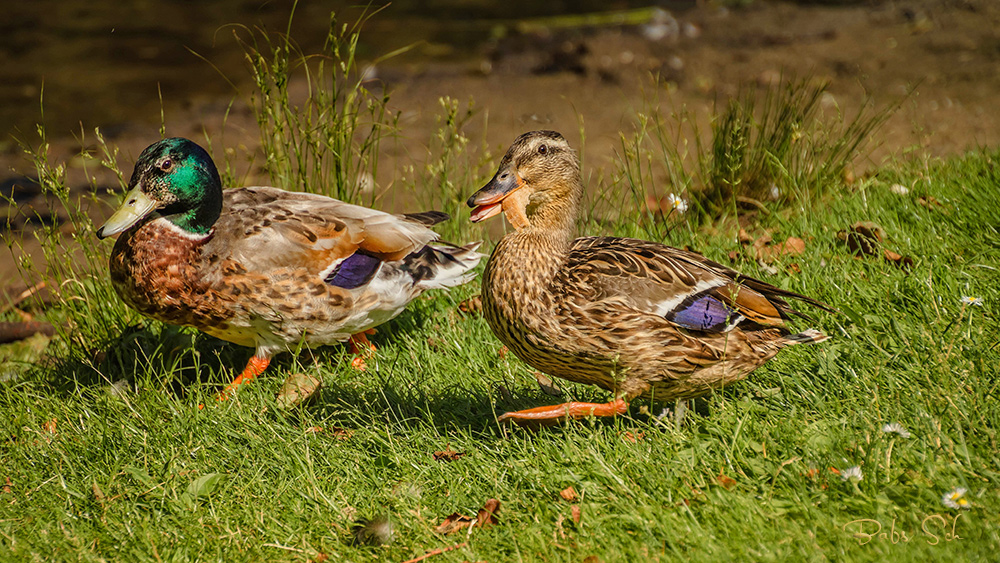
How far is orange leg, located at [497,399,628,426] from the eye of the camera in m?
3.12

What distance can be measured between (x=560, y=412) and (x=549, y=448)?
6.7 inches

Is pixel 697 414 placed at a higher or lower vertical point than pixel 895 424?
lower


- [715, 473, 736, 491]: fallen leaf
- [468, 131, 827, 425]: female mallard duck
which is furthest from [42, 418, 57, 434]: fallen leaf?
[715, 473, 736, 491]: fallen leaf

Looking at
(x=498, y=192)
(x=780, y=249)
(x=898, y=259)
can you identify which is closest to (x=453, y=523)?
(x=498, y=192)

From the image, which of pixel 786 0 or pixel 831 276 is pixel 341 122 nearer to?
pixel 831 276

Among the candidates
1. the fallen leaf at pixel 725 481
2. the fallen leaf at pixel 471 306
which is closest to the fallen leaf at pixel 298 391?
the fallen leaf at pixel 471 306

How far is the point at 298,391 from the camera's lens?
3797 mm

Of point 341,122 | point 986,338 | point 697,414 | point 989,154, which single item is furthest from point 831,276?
point 341,122

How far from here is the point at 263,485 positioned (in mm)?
3254

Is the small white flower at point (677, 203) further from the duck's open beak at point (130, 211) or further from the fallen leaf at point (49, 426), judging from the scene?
the fallen leaf at point (49, 426)

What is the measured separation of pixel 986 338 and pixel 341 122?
3325 millimetres

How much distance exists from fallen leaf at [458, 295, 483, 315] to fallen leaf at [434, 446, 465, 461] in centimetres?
135

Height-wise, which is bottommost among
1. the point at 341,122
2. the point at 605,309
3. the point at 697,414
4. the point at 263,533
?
the point at 263,533

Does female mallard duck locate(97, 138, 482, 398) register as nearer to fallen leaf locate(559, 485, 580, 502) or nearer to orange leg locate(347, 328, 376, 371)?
orange leg locate(347, 328, 376, 371)
